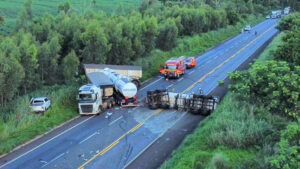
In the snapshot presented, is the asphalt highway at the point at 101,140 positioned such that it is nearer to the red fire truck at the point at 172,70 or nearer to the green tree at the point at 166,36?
the red fire truck at the point at 172,70

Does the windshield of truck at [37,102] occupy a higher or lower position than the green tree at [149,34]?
lower

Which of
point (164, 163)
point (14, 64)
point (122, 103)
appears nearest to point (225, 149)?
point (164, 163)

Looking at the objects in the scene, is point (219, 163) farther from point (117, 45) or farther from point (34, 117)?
point (117, 45)

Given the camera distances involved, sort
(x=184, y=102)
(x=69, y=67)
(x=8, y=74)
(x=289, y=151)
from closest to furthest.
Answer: (x=289, y=151), (x=8, y=74), (x=184, y=102), (x=69, y=67)

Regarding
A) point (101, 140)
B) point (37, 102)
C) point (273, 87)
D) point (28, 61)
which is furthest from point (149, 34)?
point (273, 87)

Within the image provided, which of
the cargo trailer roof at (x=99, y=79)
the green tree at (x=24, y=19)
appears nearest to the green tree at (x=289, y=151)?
the cargo trailer roof at (x=99, y=79)

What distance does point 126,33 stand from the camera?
144ft

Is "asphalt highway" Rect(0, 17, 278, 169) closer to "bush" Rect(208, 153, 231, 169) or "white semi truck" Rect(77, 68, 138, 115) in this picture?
"white semi truck" Rect(77, 68, 138, 115)

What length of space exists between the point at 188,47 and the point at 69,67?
2949cm

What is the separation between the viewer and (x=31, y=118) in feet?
86.6

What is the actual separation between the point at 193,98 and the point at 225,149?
10838 mm

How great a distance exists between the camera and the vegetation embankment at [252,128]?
1656 cm

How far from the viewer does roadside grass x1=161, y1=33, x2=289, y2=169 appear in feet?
54.8

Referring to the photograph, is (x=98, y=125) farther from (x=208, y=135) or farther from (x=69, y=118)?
(x=208, y=135)
